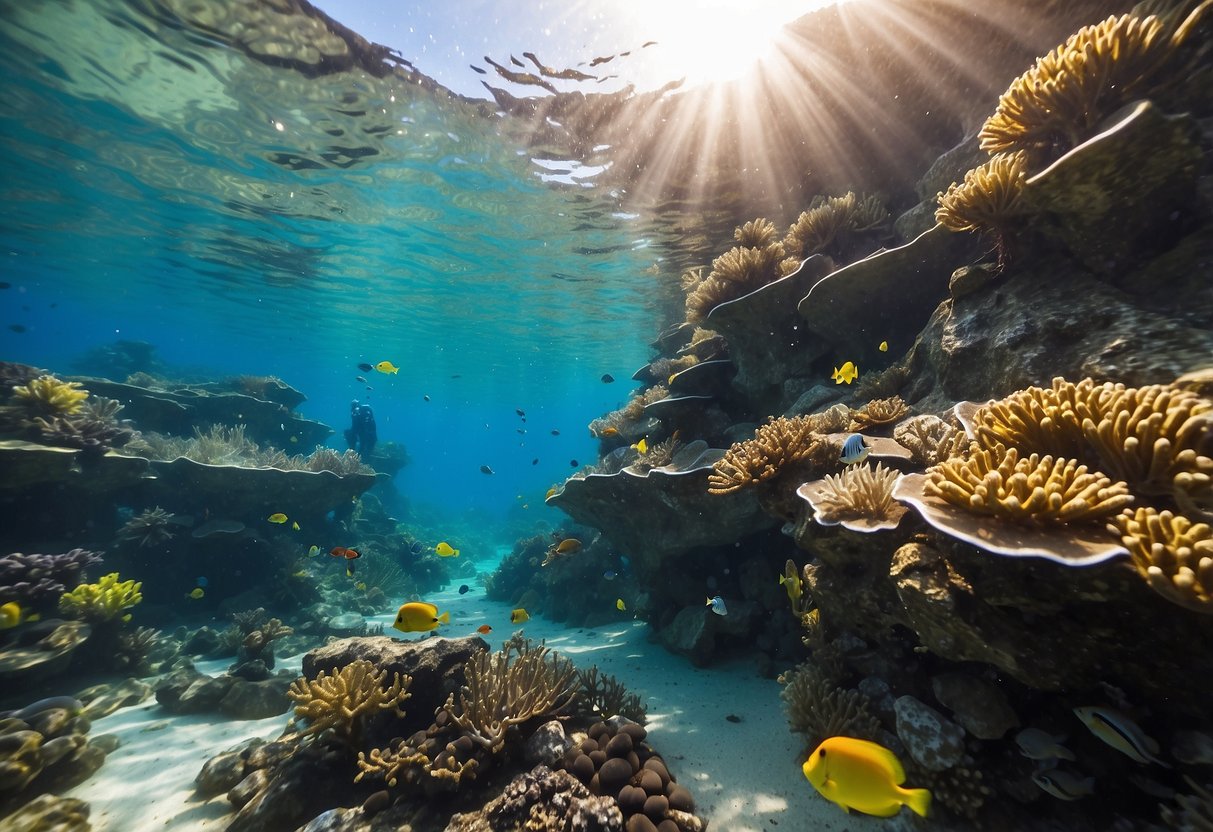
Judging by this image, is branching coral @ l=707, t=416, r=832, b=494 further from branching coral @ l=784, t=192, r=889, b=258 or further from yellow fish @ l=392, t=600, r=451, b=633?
branching coral @ l=784, t=192, r=889, b=258

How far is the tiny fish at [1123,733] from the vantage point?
2.47 m

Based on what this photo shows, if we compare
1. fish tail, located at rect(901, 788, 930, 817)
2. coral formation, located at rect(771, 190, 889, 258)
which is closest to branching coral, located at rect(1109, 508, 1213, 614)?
fish tail, located at rect(901, 788, 930, 817)

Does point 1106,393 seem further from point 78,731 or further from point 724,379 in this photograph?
point 78,731

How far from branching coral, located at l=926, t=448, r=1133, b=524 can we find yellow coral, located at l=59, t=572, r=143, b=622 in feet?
36.9

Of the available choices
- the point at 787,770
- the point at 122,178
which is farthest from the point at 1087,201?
the point at 122,178

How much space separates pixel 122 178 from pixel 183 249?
6.24 m

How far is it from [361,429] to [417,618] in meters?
16.0

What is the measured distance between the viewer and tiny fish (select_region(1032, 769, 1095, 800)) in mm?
2773

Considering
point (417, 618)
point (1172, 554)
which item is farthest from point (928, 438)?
point (417, 618)

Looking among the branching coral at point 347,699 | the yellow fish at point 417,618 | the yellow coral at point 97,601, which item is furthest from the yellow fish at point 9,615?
the yellow fish at point 417,618

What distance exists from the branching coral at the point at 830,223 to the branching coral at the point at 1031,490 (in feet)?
18.7

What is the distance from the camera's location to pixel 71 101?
11.7 meters

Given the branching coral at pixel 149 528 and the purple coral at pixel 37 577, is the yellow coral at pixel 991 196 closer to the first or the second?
the purple coral at pixel 37 577

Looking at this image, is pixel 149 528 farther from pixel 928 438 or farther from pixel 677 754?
pixel 928 438
